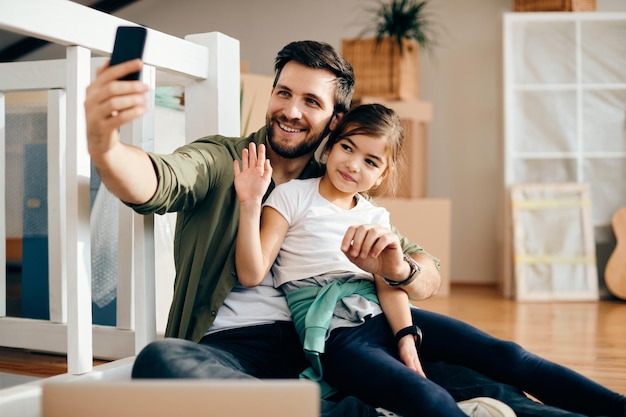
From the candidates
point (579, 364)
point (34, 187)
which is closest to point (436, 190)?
point (579, 364)

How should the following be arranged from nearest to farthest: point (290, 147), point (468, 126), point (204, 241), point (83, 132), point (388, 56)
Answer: point (83, 132) → point (204, 241) → point (290, 147) → point (388, 56) → point (468, 126)

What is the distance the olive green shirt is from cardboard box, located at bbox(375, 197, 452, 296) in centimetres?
287

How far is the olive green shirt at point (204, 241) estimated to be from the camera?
134cm

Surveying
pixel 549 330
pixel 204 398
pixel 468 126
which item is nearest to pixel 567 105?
pixel 468 126

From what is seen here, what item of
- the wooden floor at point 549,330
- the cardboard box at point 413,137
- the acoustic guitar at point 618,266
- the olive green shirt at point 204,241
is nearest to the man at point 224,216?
the olive green shirt at point 204,241

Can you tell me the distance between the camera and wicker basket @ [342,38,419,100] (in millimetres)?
4184

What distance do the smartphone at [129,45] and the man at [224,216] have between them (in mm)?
20

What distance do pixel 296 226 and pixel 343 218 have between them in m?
0.10

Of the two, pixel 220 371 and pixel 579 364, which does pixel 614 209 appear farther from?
pixel 220 371

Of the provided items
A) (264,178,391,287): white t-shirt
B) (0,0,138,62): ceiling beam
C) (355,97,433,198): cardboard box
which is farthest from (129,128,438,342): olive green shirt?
(0,0,138,62): ceiling beam

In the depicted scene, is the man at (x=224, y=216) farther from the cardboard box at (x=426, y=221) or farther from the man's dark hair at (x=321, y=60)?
the cardboard box at (x=426, y=221)

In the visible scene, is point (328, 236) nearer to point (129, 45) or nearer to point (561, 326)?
point (129, 45)

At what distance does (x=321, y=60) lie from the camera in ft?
5.05

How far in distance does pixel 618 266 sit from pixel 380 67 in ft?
5.76
